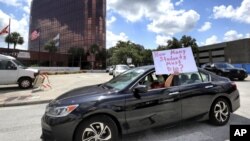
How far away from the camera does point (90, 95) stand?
4418 millimetres

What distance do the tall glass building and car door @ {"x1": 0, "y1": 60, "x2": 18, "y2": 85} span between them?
68.7 meters

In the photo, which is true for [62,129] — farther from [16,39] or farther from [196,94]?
[16,39]

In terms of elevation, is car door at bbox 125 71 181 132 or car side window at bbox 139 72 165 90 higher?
car side window at bbox 139 72 165 90

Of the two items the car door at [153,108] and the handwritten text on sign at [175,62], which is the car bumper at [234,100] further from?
the car door at [153,108]

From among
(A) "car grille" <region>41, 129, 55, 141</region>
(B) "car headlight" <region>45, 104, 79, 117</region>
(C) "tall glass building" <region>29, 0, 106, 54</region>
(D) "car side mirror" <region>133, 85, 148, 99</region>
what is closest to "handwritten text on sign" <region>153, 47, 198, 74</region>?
(D) "car side mirror" <region>133, 85, 148, 99</region>

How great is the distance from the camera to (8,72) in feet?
47.3

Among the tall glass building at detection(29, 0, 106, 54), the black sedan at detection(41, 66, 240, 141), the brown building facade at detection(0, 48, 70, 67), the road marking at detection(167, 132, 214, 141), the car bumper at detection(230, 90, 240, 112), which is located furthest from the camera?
the tall glass building at detection(29, 0, 106, 54)

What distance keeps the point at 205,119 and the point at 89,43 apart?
7968 centimetres

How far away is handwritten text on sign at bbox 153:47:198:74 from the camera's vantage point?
5258 mm

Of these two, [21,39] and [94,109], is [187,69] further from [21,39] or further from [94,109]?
[21,39]

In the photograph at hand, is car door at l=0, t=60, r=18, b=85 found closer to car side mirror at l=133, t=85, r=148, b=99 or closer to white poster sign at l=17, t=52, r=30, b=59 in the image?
car side mirror at l=133, t=85, r=148, b=99

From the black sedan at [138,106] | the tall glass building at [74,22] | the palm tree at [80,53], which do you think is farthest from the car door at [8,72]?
the tall glass building at [74,22]

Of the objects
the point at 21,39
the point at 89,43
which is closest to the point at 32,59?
the point at 21,39

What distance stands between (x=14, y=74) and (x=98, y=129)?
39.9 feet
